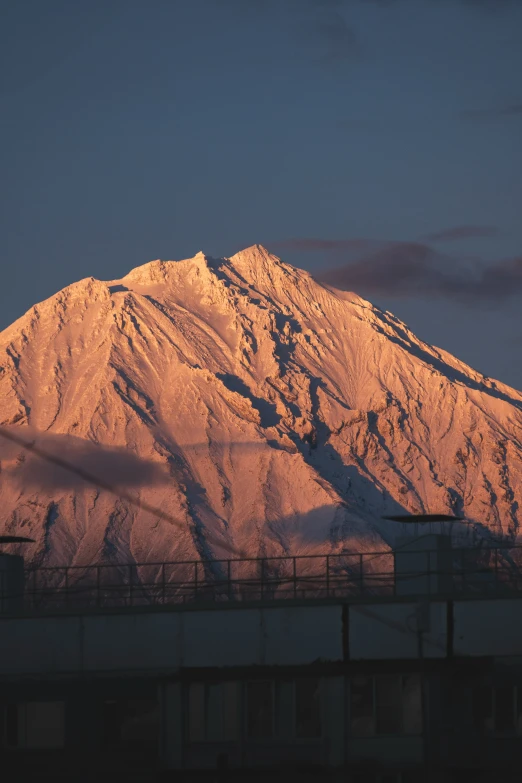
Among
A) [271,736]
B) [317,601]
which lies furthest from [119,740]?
[317,601]

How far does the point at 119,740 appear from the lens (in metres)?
45.4

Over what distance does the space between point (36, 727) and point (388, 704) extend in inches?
456

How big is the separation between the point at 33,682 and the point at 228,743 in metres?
6.76

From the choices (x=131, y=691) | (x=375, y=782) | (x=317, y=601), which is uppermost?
(x=317, y=601)

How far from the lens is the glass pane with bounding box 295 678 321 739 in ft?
148

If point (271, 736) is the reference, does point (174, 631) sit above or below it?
above

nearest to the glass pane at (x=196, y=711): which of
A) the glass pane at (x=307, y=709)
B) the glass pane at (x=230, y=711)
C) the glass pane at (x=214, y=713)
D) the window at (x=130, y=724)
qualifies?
the glass pane at (x=214, y=713)

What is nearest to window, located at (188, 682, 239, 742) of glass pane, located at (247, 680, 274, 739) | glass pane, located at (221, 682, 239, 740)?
glass pane, located at (221, 682, 239, 740)

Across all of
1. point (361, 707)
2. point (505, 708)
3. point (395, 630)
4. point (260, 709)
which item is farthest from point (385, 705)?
point (260, 709)

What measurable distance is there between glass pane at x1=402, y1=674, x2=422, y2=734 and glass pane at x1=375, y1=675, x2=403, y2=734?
164 mm

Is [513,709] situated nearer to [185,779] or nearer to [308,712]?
[308,712]

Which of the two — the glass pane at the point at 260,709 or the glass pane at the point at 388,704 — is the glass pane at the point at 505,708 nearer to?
the glass pane at the point at 388,704

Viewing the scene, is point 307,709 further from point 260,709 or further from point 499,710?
point 499,710

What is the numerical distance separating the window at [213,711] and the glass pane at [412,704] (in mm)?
5530
